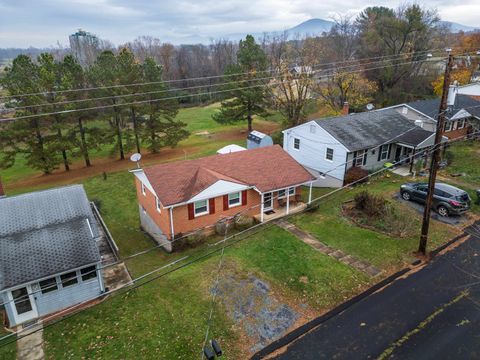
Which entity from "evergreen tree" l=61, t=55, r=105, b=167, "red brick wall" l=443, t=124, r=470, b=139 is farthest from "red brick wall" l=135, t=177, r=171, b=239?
"red brick wall" l=443, t=124, r=470, b=139

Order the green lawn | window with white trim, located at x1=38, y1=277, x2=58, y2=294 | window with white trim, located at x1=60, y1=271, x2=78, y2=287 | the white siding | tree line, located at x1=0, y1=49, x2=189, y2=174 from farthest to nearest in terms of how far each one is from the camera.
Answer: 1. the green lawn
2. tree line, located at x1=0, y1=49, x2=189, y2=174
3. the white siding
4. window with white trim, located at x1=60, y1=271, x2=78, y2=287
5. window with white trim, located at x1=38, y1=277, x2=58, y2=294

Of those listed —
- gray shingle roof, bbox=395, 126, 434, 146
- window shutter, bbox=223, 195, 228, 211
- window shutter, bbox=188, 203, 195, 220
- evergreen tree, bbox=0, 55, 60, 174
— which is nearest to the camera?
window shutter, bbox=188, 203, 195, 220

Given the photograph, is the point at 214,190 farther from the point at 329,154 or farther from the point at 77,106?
the point at 77,106

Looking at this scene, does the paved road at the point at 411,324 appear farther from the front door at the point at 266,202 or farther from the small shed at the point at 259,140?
the small shed at the point at 259,140

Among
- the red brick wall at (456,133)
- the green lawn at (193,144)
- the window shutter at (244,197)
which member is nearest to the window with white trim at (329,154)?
the window shutter at (244,197)

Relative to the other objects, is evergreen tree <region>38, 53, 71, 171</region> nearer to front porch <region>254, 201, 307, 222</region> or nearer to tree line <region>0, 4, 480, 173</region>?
tree line <region>0, 4, 480, 173</region>

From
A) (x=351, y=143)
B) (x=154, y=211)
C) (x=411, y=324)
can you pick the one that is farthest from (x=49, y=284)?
(x=351, y=143)

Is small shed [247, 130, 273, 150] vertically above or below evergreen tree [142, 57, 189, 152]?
below

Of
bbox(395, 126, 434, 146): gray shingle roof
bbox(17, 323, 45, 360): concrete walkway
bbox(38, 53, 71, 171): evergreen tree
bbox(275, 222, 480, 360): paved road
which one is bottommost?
bbox(17, 323, 45, 360): concrete walkway

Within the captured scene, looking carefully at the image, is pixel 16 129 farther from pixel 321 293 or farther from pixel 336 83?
pixel 336 83
